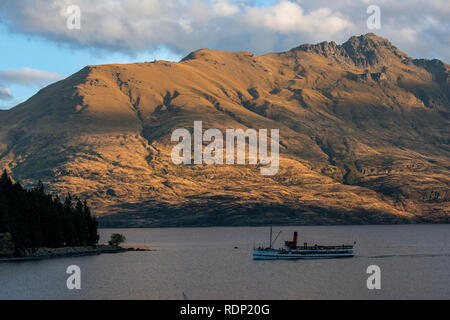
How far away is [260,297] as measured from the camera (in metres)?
130

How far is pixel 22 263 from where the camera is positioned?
7407 inches

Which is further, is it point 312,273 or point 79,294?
point 312,273

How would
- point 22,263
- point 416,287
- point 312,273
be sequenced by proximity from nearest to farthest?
point 416,287 → point 312,273 → point 22,263

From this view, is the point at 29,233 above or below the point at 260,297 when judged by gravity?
above
